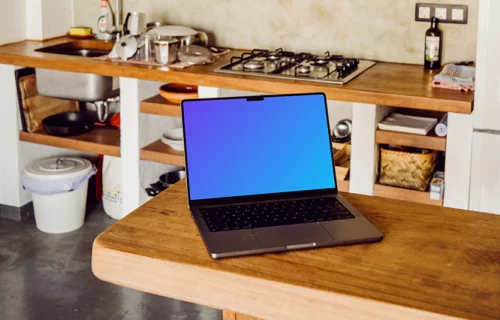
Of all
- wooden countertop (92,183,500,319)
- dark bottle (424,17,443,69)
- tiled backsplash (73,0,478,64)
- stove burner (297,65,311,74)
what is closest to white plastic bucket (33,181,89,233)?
tiled backsplash (73,0,478,64)

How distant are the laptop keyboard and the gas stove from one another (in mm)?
1546

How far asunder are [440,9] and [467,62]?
28 cm

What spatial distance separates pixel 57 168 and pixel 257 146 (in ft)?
7.74

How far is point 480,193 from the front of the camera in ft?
9.98

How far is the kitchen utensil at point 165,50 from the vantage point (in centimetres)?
353

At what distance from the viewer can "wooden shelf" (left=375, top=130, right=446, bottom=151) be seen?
3.06m

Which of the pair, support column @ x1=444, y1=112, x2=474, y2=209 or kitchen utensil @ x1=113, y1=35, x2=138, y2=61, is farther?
kitchen utensil @ x1=113, y1=35, x2=138, y2=61

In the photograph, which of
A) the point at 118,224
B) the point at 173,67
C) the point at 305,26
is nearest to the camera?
the point at 118,224

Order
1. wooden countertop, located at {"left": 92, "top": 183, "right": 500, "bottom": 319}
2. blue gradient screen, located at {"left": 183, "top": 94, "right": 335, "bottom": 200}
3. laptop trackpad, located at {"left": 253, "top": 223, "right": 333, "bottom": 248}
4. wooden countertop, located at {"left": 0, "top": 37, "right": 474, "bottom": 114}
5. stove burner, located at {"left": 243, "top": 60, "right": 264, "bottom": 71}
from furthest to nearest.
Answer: stove burner, located at {"left": 243, "top": 60, "right": 264, "bottom": 71} → wooden countertop, located at {"left": 0, "top": 37, "right": 474, "bottom": 114} → blue gradient screen, located at {"left": 183, "top": 94, "right": 335, "bottom": 200} → laptop trackpad, located at {"left": 253, "top": 223, "right": 333, "bottom": 248} → wooden countertop, located at {"left": 92, "top": 183, "right": 500, "bottom": 319}

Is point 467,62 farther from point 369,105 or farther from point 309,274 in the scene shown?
point 309,274

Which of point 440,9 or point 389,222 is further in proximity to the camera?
point 440,9

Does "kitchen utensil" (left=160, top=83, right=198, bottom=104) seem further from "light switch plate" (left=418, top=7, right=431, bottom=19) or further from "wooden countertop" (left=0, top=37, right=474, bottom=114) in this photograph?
"light switch plate" (left=418, top=7, right=431, bottom=19)

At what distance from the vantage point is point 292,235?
5.01 ft

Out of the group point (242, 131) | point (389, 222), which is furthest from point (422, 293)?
point (242, 131)
